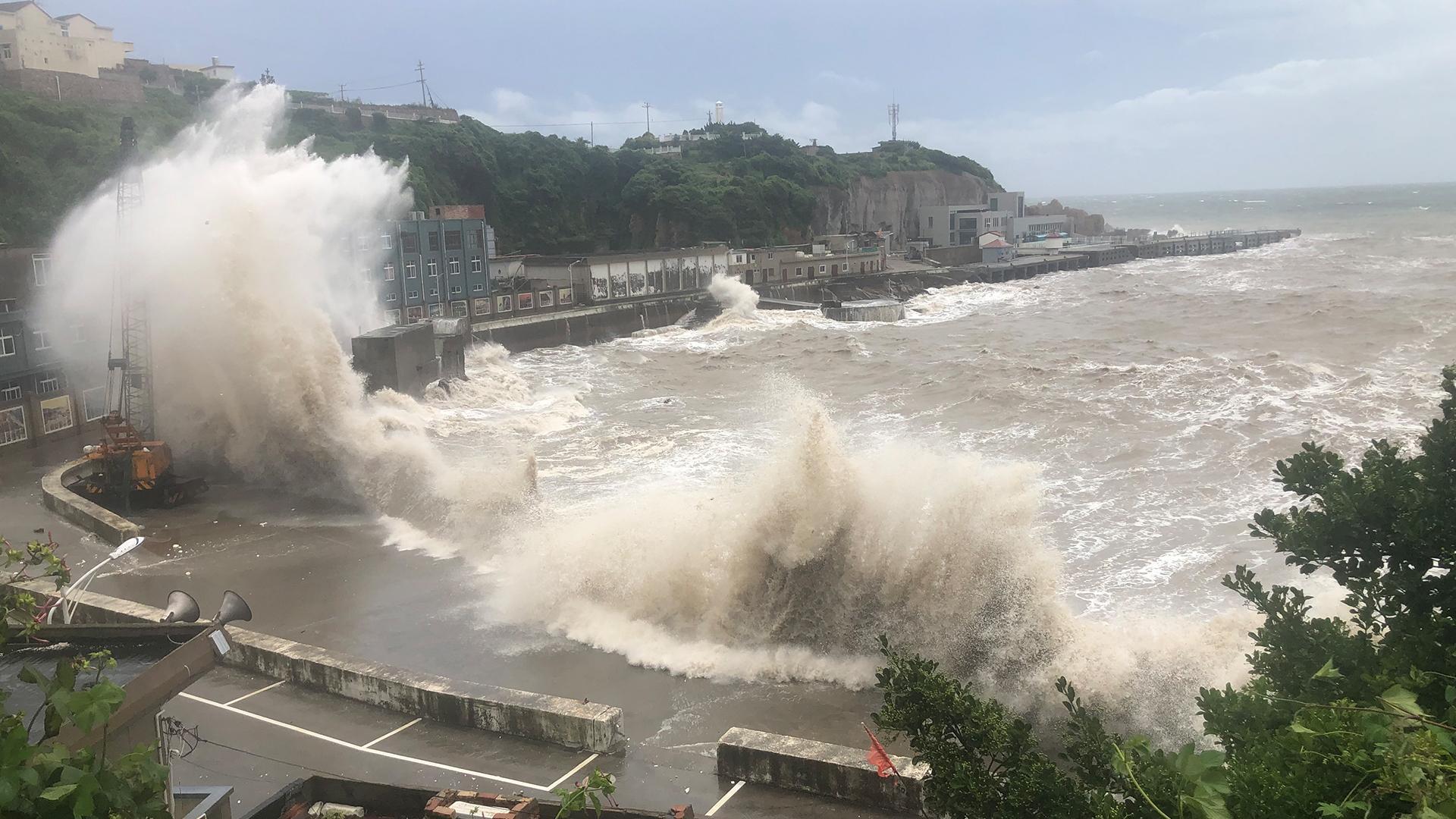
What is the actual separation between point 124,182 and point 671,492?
14645mm

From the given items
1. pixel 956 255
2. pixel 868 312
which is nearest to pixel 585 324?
pixel 868 312

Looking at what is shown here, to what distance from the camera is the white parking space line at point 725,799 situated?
6.61m

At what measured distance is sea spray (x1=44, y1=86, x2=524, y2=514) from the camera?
1764cm

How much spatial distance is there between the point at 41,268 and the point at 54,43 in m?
31.7

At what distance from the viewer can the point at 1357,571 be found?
4938 millimetres

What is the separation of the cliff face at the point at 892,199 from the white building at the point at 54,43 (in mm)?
46406

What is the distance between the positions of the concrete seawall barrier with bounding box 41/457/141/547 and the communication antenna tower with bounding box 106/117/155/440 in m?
1.75

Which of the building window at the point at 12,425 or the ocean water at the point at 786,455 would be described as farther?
the building window at the point at 12,425

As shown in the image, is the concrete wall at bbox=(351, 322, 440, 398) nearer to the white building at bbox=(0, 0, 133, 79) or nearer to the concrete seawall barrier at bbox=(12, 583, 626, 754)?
the concrete seawall barrier at bbox=(12, 583, 626, 754)

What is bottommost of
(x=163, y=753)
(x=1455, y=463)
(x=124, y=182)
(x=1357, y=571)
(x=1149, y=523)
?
(x=1149, y=523)

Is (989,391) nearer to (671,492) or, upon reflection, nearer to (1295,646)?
(671,492)

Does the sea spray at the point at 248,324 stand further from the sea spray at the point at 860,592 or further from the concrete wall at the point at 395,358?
the sea spray at the point at 860,592

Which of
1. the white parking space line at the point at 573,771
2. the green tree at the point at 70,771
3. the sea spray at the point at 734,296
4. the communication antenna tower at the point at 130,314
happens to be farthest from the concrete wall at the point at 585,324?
the green tree at the point at 70,771

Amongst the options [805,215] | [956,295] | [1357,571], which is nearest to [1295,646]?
[1357,571]
